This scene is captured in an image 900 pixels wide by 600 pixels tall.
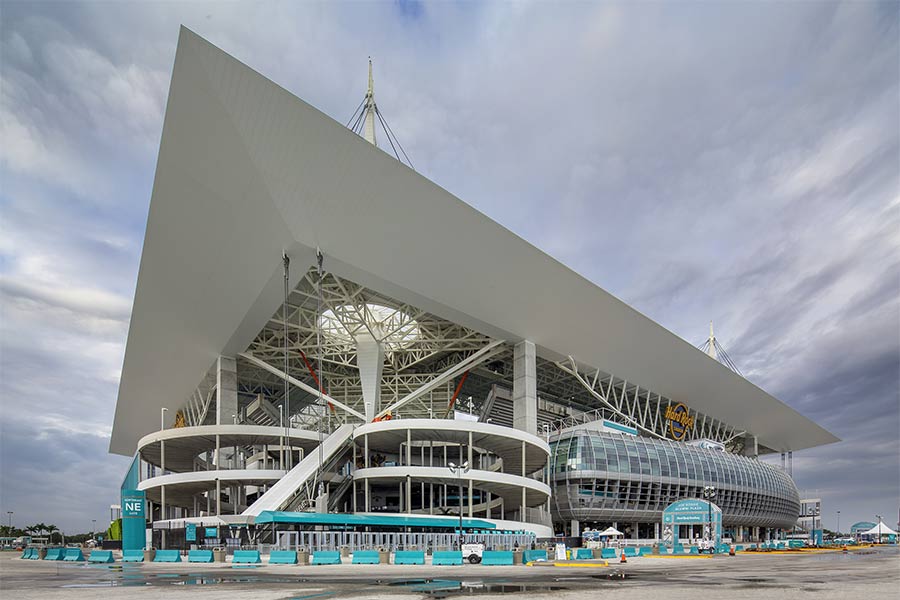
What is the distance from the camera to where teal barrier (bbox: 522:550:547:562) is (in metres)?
31.7

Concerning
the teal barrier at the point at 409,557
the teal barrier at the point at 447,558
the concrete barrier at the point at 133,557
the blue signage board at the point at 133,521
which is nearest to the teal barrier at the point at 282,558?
the teal barrier at the point at 409,557

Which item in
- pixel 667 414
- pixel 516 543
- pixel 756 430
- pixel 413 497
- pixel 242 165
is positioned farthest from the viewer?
pixel 756 430

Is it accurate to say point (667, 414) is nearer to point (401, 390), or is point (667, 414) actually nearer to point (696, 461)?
point (696, 461)

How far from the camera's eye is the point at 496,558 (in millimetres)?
29766

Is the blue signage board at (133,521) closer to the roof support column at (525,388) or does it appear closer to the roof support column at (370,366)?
the roof support column at (370,366)

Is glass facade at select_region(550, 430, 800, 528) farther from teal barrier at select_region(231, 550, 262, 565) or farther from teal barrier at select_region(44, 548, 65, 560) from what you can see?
teal barrier at select_region(44, 548, 65, 560)

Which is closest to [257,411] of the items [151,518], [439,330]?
[151,518]

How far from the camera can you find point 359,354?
5841 cm

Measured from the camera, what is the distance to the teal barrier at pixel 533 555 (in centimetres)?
3172

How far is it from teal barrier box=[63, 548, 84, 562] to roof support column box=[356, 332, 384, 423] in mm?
24928

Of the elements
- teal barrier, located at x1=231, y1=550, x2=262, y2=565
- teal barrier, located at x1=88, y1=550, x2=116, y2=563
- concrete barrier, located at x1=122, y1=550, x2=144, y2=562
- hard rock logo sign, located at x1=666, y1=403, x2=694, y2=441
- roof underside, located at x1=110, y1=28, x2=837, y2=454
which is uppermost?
roof underside, located at x1=110, y1=28, x2=837, y2=454

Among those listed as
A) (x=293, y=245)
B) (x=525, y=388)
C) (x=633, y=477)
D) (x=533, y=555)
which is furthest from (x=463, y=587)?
(x=633, y=477)

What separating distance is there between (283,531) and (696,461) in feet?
164

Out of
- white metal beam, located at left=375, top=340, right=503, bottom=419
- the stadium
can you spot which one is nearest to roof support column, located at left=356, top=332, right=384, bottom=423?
the stadium
